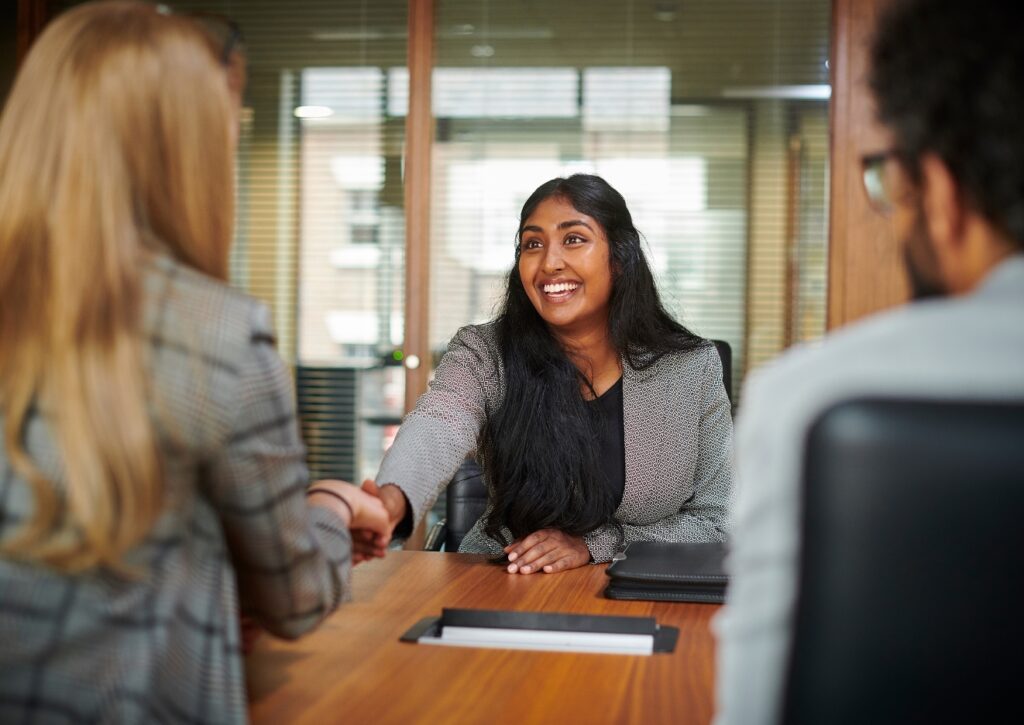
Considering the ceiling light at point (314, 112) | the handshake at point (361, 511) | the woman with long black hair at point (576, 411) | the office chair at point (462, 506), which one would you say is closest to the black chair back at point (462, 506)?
the office chair at point (462, 506)

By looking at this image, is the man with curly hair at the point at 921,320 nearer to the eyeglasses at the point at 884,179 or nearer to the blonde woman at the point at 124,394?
the eyeglasses at the point at 884,179

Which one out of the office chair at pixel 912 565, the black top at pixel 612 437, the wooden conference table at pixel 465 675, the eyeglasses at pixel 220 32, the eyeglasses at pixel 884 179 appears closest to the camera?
the office chair at pixel 912 565

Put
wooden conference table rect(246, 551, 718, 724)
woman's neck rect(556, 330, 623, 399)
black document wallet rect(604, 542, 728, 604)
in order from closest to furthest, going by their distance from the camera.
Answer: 1. wooden conference table rect(246, 551, 718, 724)
2. black document wallet rect(604, 542, 728, 604)
3. woman's neck rect(556, 330, 623, 399)

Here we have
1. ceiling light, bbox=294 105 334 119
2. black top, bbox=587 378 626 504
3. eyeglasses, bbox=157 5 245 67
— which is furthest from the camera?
ceiling light, bbox=294 105 334 119

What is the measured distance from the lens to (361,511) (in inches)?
61.6

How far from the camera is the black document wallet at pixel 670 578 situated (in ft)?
5.67

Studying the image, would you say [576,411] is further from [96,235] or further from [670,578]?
[96,235]

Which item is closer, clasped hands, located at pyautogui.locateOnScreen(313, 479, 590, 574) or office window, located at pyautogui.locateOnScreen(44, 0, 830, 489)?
clasped hands, located at pyautogui.locateOnScreen(313, 479, 590, 574)

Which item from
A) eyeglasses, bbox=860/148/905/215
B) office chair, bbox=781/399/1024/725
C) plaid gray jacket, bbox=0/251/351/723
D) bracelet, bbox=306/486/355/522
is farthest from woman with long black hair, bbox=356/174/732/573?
office chair, bbox=781/399/1024/725

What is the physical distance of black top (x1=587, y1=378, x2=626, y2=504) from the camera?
7.84ft

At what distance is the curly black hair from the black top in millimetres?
1596

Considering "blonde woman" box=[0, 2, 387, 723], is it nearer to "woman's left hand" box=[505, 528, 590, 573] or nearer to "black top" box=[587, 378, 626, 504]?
"woman's left hand" box=[505, 528, 590, 573]

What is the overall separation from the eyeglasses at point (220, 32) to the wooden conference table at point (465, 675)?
0.71 meters

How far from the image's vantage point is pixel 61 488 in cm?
92
